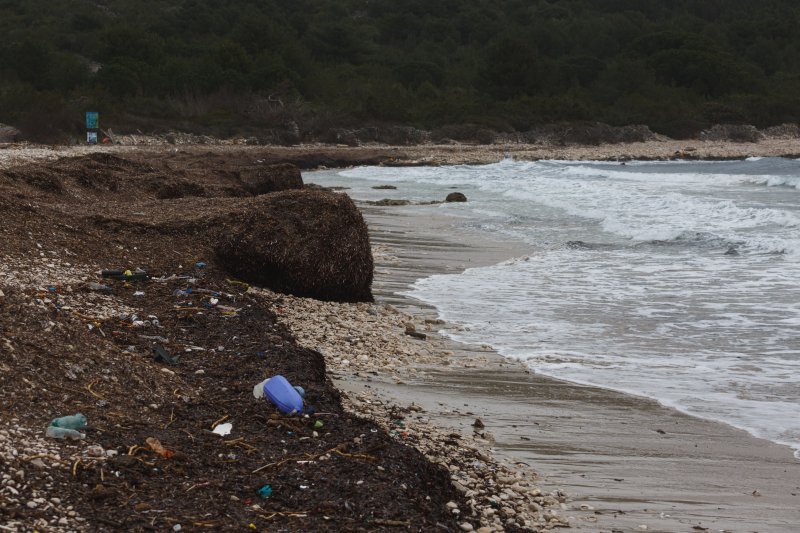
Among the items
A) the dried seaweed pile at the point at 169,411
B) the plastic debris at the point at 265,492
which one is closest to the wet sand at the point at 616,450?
the dried seaweed pile at the point at 169,411

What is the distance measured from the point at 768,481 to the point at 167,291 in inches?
179

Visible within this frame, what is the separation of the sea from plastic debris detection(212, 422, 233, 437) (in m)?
3.07

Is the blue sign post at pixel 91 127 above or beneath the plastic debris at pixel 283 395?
above

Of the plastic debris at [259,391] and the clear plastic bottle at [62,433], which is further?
the plastic debris at [259,391]

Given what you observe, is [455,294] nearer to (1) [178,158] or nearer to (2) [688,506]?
(2) [688,506]

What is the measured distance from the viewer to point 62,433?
4.12 metres

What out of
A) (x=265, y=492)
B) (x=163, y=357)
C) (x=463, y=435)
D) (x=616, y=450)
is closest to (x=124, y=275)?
(x=163, y=357)

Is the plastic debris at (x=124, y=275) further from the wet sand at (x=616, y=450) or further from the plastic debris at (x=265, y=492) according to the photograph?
the plastic debris at (x=265, y=492)

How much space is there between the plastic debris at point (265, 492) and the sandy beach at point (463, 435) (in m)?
0.08

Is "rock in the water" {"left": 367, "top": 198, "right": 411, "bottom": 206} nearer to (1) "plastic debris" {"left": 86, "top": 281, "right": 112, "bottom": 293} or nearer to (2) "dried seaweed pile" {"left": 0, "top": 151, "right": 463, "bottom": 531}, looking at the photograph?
(2) "dried seaweed pile" {"left": 0, "top": 151, "right": 463, "bottom": 531}

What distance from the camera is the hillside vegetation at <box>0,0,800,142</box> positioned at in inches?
1918

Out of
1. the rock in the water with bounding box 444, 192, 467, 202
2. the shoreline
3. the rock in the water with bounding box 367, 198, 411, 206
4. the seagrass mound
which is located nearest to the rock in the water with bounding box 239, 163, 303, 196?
the rock in the water with bounding box 367, 198, 411, 206

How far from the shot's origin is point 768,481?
5.04m

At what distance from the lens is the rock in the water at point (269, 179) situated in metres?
16.8
